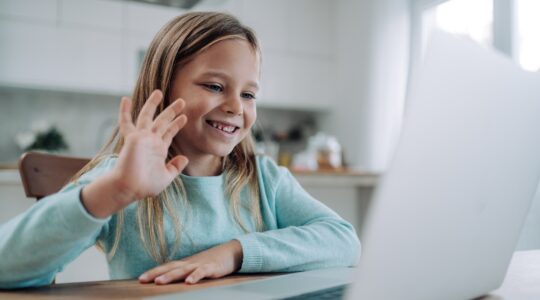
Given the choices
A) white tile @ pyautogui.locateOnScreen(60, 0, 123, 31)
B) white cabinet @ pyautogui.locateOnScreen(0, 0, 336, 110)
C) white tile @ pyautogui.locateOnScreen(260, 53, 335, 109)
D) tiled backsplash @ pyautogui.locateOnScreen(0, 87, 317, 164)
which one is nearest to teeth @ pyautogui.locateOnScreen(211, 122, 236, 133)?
tiled backsplash @ pyautogui.locateOnScreen(0, 87, 317, 164)

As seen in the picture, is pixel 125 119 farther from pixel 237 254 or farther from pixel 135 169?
pixel 237 254

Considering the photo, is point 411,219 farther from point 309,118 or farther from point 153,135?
point 309,118

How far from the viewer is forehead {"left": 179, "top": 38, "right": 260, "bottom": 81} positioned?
0.94 m

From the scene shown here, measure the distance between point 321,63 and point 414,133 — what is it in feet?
13.6

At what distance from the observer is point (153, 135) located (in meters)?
0.61

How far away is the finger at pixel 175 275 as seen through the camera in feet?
2.09

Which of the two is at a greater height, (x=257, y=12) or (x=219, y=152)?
(x=257, y=12)

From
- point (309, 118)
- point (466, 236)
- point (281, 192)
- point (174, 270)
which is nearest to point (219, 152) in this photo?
point (281, 192)

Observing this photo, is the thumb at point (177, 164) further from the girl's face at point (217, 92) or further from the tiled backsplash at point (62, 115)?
the tiled backsplash at point (62, 115)

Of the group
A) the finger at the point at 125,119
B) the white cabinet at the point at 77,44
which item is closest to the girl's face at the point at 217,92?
the finger at the point at 125,119

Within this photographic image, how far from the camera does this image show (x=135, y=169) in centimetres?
57

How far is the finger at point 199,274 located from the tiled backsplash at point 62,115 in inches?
107

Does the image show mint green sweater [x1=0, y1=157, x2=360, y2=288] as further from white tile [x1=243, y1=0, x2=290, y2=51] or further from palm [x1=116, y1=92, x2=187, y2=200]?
white tile [x1=243, y1=0, x2=290, y2=51]

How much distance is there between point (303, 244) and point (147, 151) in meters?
0.33
